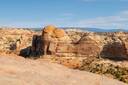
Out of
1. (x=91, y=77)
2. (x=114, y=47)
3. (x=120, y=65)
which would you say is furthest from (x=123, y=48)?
(x=91, y=77)

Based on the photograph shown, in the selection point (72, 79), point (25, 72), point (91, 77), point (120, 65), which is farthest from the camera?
point (120, 65)

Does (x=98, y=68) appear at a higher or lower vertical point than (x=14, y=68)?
lower

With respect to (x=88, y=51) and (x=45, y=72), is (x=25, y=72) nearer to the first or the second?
(x=45, y=72)

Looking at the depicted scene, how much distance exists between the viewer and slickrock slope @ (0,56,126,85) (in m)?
10.3

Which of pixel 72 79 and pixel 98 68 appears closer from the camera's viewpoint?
pixel 72 79

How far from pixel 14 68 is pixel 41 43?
8659 centimetres

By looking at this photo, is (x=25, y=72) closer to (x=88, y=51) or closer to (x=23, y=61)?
(x=23, y=61)

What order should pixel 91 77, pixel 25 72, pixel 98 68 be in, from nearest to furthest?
pixel 25 72
pixel 91 77
pixel 98 68

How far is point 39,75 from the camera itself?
11125mm

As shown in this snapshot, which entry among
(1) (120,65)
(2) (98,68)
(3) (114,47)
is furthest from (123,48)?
(2) (98,68)

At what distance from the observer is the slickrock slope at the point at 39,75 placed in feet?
33.9

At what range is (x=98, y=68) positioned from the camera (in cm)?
7294

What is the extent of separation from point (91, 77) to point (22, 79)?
3038mm

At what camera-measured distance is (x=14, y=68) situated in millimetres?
11141
